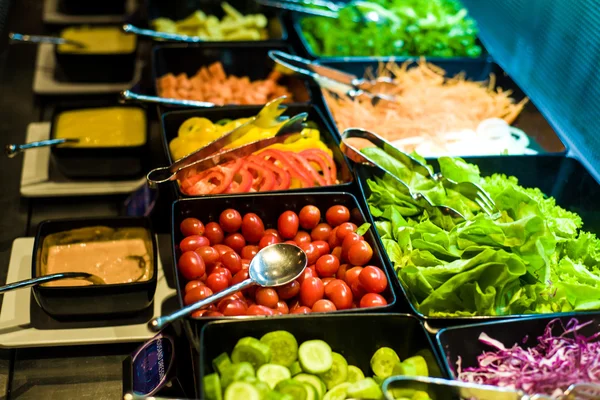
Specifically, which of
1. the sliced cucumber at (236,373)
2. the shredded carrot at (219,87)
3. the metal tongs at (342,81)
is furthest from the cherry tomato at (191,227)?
the metal tongs at (342,81)

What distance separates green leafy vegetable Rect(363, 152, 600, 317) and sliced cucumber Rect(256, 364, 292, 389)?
491mm

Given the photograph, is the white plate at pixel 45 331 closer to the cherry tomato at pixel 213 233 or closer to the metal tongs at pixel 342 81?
the cherry tomato at pixel 213 233

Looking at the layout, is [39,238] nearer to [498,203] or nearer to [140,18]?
[498,203]

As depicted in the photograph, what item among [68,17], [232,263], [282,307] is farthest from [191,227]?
[68,17]

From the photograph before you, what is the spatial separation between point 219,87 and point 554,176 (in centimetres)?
169

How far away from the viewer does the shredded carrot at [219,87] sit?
3111 millimetres

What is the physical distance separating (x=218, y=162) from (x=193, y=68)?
1.21 metres

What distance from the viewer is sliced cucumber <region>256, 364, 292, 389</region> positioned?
1645 mm

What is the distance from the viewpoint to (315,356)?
67.4 inches

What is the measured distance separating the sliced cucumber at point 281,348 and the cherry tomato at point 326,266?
36 centimetres

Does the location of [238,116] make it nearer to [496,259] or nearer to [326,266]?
[326,266]

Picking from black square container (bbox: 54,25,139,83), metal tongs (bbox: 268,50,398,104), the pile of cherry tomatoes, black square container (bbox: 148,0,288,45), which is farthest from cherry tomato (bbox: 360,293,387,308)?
black square container (bbox: 148,0,288,45)

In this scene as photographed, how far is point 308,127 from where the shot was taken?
2.71 m

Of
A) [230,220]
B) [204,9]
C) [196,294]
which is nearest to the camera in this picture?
[196,294]
